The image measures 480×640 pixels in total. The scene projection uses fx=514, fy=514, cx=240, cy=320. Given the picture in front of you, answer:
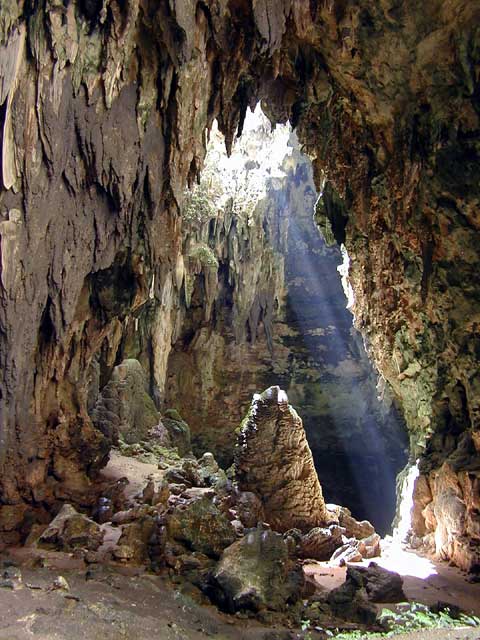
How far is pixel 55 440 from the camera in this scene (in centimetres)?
633

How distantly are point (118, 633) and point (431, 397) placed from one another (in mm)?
6095

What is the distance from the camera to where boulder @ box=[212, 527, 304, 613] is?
4.31 meters

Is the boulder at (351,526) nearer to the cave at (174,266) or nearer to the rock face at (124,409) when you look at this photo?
the cave at (174,266)

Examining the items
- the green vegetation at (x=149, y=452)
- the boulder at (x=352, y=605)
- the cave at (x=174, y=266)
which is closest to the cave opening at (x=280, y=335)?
the cave at (x=174, y=266)

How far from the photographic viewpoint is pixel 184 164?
21.5ft

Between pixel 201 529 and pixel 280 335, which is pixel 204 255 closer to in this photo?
pixel 280 335

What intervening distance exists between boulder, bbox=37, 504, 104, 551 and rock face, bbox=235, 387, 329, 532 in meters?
3.35

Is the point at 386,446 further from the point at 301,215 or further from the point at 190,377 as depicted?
the point at 301,215

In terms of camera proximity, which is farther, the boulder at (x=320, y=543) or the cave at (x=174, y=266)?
the boulder at (x=320, y=543)

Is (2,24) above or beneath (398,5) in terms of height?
beneath

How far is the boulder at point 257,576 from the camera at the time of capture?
431 centimetres

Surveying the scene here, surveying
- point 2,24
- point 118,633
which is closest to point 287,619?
point 118,633

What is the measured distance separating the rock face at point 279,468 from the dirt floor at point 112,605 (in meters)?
2.38

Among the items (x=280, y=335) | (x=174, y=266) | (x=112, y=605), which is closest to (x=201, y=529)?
(x=112, y=605)
